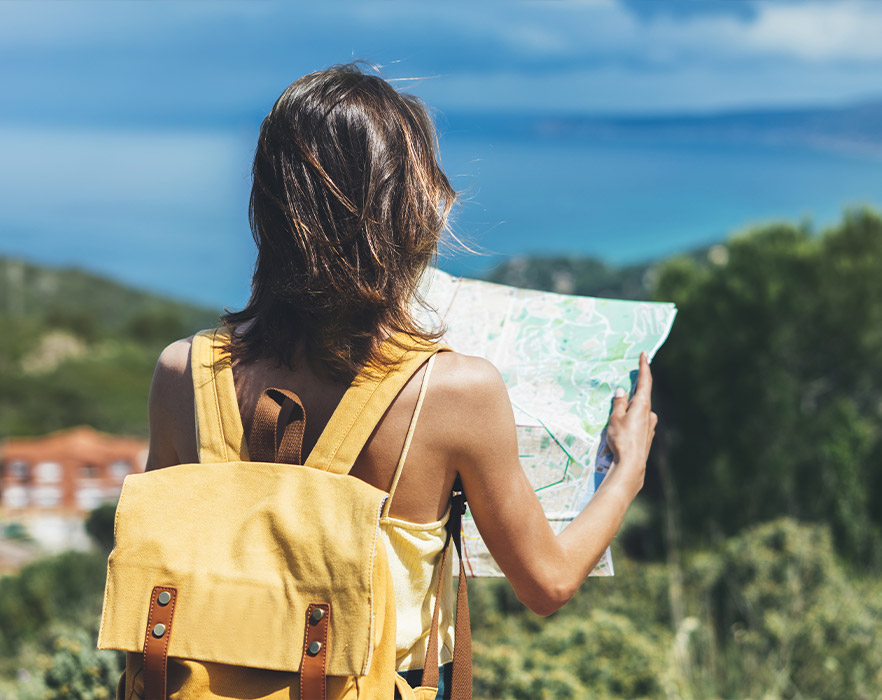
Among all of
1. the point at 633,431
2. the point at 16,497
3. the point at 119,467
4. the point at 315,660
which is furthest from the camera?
the point at 16,497

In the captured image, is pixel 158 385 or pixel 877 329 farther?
pixel 877 329

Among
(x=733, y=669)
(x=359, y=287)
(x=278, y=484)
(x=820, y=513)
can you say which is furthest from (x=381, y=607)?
(x=820, y=513)

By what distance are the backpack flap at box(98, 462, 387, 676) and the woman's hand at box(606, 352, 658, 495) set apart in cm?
51

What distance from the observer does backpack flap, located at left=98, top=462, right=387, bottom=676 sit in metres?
1.04

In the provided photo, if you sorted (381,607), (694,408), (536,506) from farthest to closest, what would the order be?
(694,408), (536,506), (381,607)

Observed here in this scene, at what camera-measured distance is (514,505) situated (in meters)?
1.16

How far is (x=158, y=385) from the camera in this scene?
1.26 meters

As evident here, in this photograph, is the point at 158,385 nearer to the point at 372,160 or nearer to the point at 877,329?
the point at 372,160

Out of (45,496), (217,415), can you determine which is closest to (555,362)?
(217,415)

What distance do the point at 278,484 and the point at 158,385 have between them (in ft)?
1.00

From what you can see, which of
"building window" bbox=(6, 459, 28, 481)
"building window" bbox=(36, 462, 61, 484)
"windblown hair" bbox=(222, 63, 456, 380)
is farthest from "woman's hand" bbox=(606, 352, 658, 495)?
"building window" bbox=(6, 459, 28, 481)

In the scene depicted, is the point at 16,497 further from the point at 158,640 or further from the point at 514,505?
the point at 514,505

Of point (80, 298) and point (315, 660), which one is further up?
point (80, 298)

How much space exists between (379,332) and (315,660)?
1.47 feet
